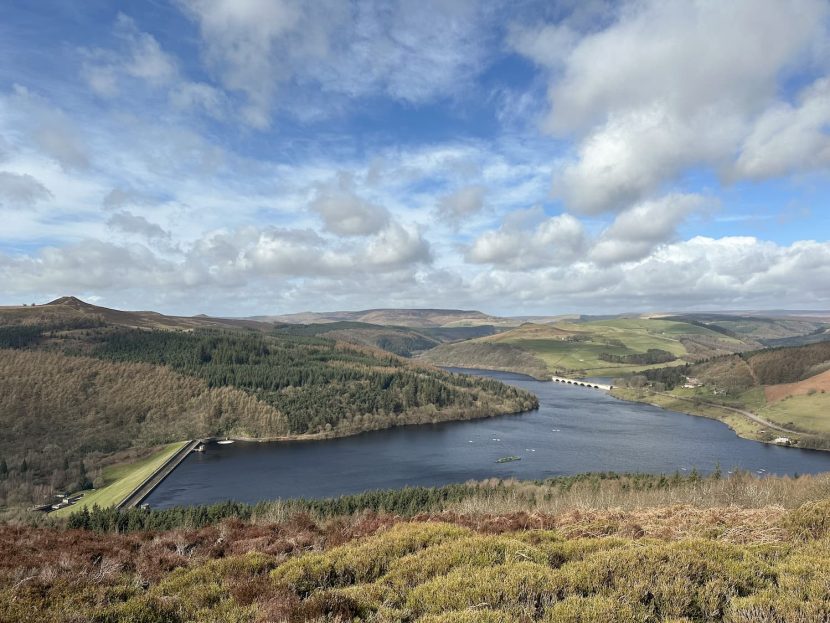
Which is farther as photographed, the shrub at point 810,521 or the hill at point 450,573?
the shrub at point 810,521

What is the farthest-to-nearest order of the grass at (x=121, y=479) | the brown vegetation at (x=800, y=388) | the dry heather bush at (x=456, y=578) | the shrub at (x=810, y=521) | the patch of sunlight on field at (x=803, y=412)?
the brown vegetation at (x=800, y=388) → the patch of sunlight on field at (x=803, y=412) → the grass at (x=121, y=479) → the shrub at (x=810, y=521) → the dry heather bush at (x=456, y=578)

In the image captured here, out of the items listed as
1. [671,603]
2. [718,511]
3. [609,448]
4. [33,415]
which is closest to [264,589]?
[671,603]

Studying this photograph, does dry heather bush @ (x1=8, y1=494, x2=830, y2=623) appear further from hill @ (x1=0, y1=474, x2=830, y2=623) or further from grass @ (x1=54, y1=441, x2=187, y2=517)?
grass @ (x1=54, y1=441, x2=187, y2=517)

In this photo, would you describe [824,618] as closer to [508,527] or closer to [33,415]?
[508,527]


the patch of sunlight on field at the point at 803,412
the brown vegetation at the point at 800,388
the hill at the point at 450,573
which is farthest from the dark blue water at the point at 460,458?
the hill at the point at 450,573

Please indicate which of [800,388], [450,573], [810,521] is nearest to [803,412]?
[800,388]

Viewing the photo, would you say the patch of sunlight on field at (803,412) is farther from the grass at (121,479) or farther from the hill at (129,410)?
the grass at (121,479)

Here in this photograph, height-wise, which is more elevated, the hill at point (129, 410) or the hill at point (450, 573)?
the hill at point (450, 573)
